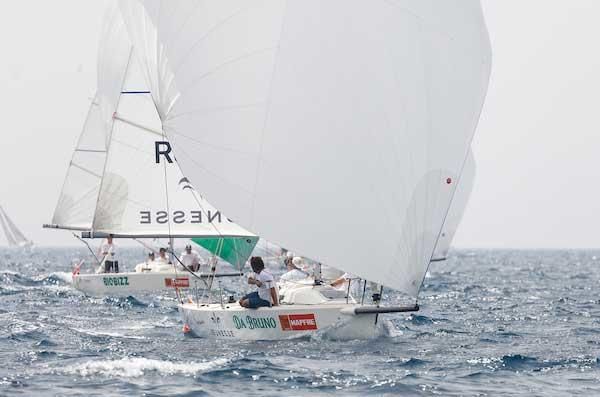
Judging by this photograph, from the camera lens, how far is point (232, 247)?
3125 centimetres

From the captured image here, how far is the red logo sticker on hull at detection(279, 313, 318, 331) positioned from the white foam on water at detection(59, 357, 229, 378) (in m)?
2.10

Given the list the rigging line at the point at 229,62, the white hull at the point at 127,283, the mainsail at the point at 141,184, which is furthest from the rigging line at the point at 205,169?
the white hull at the point at 127,283

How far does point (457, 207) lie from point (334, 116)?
26.4 meters

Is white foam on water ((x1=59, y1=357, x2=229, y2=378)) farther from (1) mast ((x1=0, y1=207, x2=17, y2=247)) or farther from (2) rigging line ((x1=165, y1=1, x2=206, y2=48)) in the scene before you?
(1) mast ((x1=0, y1=207, x2=17, y2=247))

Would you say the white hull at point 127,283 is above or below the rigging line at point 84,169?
below

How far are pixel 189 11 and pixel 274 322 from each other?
5217 millimetres

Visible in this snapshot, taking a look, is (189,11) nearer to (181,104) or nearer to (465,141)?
(181,104)

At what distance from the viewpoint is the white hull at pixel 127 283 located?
34.0 m

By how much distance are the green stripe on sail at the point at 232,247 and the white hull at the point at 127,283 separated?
3315 mm

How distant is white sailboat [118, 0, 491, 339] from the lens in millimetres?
16734

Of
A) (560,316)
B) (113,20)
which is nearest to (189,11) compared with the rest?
(560,316)

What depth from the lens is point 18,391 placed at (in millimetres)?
14250

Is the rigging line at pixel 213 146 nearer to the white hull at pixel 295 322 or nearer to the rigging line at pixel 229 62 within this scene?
the rigging line at pixel 229 62

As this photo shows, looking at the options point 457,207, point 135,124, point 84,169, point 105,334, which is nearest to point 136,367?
point 105,334
